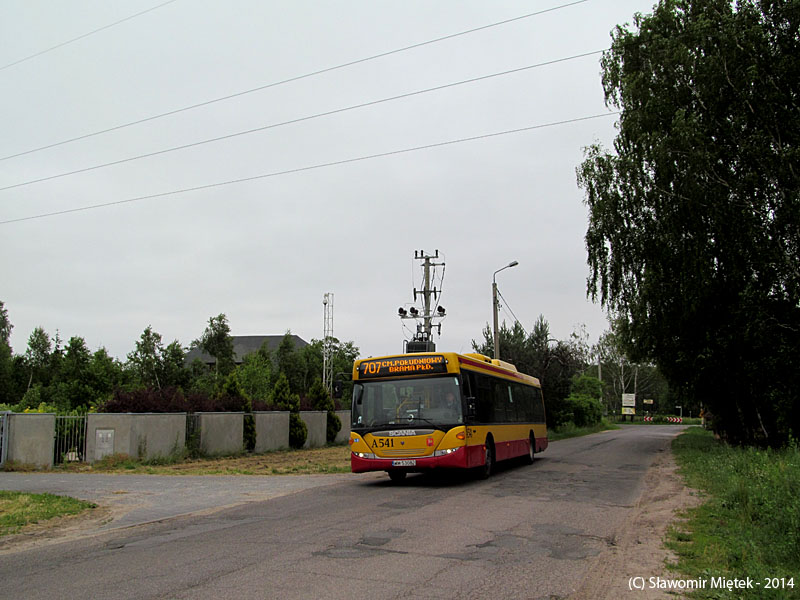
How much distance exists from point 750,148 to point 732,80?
236cm

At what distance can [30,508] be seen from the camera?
11.5 metres

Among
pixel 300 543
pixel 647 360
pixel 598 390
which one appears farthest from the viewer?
pixel 598 390

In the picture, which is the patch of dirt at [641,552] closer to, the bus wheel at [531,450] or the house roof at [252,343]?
the bus wheel at [531,450]

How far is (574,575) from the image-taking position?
6840mm

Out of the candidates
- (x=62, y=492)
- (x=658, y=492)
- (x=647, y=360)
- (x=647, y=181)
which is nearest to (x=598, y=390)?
(x=647, y=360)

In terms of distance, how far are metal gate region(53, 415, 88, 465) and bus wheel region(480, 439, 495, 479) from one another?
43.3ft

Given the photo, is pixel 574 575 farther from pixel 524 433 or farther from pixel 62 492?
pixel 524 433

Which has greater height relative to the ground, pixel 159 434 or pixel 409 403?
pixel 409 403

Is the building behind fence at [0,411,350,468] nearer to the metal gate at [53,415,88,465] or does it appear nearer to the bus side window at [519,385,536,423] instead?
the metal gate at [53,415,88,465]

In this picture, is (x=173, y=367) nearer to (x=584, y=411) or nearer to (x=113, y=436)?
(x=584, y=411)

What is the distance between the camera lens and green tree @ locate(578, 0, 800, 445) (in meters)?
20.8

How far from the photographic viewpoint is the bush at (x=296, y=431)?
32.4 m

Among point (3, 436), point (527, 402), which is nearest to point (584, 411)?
point (527, 402)

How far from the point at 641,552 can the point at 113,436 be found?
1835 cm
